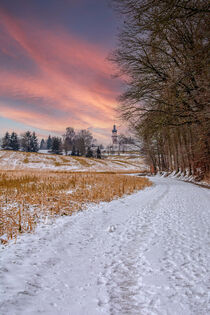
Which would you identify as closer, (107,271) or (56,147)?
(107,271)

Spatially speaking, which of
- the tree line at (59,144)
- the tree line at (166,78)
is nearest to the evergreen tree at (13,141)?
the tree line at (59,144)

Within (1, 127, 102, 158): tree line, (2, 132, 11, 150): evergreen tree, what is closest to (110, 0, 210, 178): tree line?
(1, 127, 102, 158): tree line

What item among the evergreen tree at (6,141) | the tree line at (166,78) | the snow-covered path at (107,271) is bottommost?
the snow-covered path at (107,271)

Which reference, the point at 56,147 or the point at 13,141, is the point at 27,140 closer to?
the point at 13,141

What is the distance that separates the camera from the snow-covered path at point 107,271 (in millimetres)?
1354

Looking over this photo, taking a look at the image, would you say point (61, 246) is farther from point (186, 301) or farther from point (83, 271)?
point (186, 301)

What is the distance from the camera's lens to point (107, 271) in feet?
6.12

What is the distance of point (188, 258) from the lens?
212 centimetres

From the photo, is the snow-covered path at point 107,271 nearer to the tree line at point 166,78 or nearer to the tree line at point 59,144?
the tree line at point 166,78

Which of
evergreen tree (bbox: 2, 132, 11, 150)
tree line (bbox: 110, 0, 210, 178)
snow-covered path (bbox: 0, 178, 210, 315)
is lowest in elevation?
snow-covered path (bbox: 0, 178, 210, 315)

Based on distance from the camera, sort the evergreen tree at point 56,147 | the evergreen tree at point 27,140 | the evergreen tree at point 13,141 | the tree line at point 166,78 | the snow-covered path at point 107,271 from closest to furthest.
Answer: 1. the snow-covered path at point 107,271
2. the tree line at point 166,78
3. the evergreen tree at point 13,141
4. the evergreen tree at point 56,147
5. the evergreen tree at point 27,140

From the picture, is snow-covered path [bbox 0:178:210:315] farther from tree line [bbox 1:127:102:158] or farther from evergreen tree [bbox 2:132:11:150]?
evergreen tree [bbox 2:132:11:150]

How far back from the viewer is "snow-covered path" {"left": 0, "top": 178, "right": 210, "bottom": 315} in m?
1.35

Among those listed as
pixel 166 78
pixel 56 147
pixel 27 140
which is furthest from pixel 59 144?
pixel 166 78
